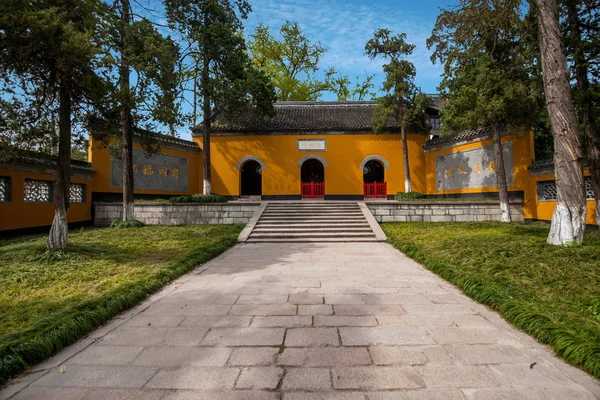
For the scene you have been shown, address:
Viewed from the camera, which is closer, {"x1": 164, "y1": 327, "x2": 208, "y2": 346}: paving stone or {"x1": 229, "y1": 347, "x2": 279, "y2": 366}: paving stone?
{"x1": 229, "y1": 347, "x2": 279, "y2": 366}: paving stone

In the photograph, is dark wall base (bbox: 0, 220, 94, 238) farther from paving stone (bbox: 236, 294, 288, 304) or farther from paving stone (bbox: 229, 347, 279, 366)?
paving stone (bbox: 229, 347, 279, 366)

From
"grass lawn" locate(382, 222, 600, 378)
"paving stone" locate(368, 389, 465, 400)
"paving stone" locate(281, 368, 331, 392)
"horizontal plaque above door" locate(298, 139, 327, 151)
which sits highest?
"horizontal plaque above door" locate(298, 139, 327, 151)

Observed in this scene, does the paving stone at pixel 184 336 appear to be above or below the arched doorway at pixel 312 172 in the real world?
below

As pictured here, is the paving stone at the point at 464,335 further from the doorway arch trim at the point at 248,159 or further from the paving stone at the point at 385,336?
the doorway arch trim at the point at 248,159

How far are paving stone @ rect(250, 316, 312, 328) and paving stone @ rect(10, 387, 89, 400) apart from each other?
1225mm

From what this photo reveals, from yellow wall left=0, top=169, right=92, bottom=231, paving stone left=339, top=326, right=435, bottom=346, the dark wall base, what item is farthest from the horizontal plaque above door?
paving stone left=339, top=326, right=435, bottom=346

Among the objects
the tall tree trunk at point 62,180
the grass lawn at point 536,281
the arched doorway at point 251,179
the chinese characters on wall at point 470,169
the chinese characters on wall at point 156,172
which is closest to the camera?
the grass lawn at point 536,281

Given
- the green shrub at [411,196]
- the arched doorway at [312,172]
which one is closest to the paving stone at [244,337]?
the green shrub at [411,196]

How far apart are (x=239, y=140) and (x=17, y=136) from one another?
10.6 metres

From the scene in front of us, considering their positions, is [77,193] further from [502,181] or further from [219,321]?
[502,181]

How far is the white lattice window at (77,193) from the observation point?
10.1 m

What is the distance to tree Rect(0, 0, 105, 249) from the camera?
13.8ft

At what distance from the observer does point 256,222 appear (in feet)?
30.8

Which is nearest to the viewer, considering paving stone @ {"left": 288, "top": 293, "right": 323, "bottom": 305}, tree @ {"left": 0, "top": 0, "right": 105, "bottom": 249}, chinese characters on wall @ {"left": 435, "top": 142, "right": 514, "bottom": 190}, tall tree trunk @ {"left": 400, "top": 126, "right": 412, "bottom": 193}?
paving stone @ {"left": 288, "top": 293, "right": 323, "bottom": 305}
